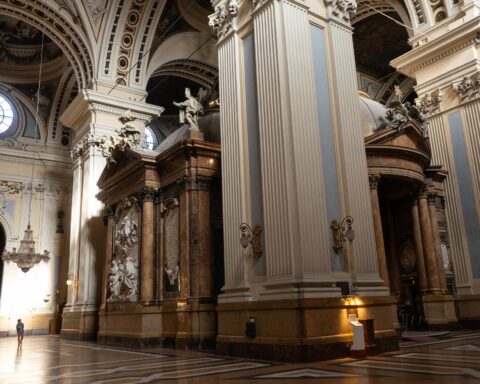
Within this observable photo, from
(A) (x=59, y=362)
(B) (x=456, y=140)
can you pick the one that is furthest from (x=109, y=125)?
(B) (x=456, y=140)

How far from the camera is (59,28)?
18.0 metres

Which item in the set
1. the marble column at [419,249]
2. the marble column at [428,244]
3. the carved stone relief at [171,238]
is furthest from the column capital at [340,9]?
the marble column at [419,249]

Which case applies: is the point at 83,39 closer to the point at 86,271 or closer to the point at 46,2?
the point at 46,2

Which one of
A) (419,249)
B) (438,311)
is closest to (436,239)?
(419,249)

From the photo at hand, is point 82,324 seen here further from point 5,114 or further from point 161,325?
point 5,114

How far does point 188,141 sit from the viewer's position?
35.6 feet

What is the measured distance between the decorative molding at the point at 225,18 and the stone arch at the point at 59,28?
29.0 feet

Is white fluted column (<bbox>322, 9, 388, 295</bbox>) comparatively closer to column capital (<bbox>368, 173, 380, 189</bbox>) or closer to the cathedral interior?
the cathedral interior

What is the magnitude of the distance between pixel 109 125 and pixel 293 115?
10.7m

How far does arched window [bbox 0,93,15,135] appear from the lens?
880 inches

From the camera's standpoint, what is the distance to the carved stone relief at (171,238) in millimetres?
11055

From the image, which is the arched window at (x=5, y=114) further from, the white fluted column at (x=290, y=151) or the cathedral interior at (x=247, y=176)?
the white fluted column at (x=290, y=151)

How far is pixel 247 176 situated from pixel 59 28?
12.7m

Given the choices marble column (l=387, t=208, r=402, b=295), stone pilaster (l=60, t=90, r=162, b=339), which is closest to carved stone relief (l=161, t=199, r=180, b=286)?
stone pilaster (l=60, t=90, r=162, b=339)
